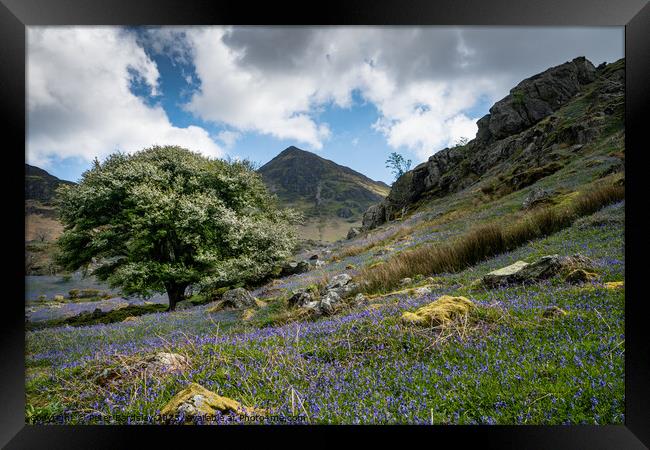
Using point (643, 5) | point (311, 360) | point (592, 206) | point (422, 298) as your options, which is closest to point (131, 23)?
point (311, 360)

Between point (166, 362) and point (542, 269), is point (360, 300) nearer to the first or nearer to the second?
point (542, 269)

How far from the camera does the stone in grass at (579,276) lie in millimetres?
3889

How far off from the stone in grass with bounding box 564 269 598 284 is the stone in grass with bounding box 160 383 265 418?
4.26 meters

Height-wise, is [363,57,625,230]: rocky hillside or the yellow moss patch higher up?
[363,57,625,230]: rocky hillside

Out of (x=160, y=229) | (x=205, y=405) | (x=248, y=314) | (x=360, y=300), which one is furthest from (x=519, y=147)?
(x=205, y=405)

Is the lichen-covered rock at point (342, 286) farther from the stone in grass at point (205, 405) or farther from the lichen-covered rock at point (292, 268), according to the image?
the lichen-covered rock at point (292, 268)

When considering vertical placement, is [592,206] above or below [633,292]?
above

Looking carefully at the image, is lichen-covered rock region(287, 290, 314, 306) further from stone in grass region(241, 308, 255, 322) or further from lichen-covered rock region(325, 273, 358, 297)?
stone in grass region(241, 308, 255, 322)

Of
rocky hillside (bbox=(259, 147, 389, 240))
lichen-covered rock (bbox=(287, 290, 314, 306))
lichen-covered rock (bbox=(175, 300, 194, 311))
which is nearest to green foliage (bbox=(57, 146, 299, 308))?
lichen-covered rock (bbox=(175, 300, 194, 311))

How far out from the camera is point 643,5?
3.76 m

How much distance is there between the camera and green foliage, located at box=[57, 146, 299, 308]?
857 centimetres

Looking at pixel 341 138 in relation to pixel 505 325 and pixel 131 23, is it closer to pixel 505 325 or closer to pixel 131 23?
pixel 131 23

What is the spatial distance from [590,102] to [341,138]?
1418cm

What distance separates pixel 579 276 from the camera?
396 cm
